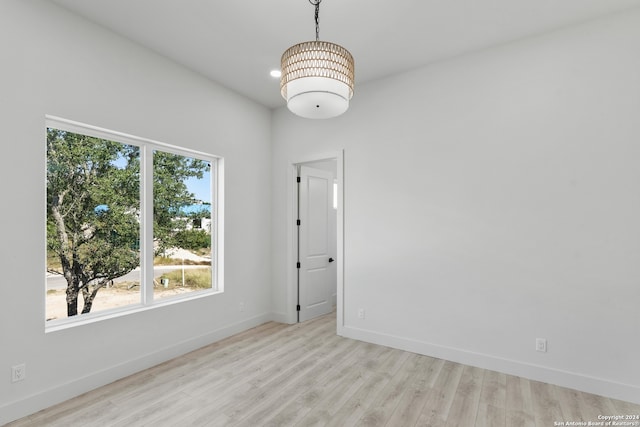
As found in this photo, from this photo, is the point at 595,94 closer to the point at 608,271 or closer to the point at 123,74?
the point at 608,271

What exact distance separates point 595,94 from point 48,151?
14.7 feet

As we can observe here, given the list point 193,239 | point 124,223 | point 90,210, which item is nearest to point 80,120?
point 90,210

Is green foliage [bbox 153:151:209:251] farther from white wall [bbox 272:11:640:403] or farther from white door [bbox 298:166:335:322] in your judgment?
white wall [bbox 272:11:640:403]

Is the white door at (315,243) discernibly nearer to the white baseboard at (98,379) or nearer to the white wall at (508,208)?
the white wall at (508,208)

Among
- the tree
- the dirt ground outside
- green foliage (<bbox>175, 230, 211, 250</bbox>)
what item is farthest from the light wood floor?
green foliage (<bbox>175, 230, 211, 250</bbox>)

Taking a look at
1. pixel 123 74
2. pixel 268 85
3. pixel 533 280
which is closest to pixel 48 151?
pixel 123 74

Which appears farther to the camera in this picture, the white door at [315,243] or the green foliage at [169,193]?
the white door at [315,243]

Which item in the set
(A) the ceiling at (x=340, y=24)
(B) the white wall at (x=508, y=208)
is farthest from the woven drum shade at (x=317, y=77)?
(B) the white wall at (x=508, y=208)

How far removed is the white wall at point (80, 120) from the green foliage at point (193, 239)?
0.26m

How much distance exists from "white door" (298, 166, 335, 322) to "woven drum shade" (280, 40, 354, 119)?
273 centimetres

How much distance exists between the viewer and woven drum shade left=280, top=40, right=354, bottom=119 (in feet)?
5.90

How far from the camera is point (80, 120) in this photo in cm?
266

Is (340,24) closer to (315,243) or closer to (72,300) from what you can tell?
(315,243)

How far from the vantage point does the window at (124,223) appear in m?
2.66
